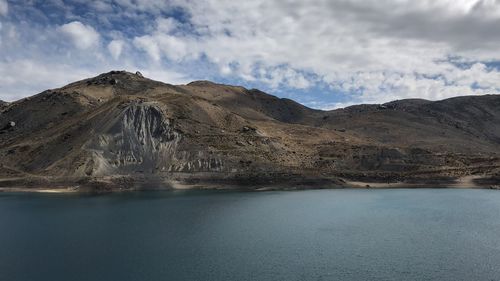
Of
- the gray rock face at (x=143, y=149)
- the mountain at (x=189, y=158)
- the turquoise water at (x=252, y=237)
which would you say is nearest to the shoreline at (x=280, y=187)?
the mountain at (x=189, y=158)

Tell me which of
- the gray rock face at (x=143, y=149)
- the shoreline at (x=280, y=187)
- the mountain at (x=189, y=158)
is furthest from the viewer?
the gray rock face at (x=143, y=149)

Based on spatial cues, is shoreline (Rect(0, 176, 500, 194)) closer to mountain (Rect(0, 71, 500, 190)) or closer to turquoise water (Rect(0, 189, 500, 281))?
mountain (Rect(0, 71, 500, 190))

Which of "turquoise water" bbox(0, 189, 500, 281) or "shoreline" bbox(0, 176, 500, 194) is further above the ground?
"shoreline" bbox(0, 176, 500, 194)

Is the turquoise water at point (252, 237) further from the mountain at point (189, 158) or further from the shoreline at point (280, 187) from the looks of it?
the mountain at point (189, 158)

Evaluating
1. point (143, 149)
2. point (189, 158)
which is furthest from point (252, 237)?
point (143, 149)

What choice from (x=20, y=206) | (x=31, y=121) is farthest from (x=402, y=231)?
(x=31, y=121)

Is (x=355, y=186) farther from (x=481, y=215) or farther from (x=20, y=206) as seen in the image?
(x=20, y=206)

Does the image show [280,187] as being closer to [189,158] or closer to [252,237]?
[189,158]

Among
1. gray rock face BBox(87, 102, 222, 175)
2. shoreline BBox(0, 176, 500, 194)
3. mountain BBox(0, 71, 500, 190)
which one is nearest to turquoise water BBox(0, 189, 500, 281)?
shoreline BBox(0, 176, 500, 194)
